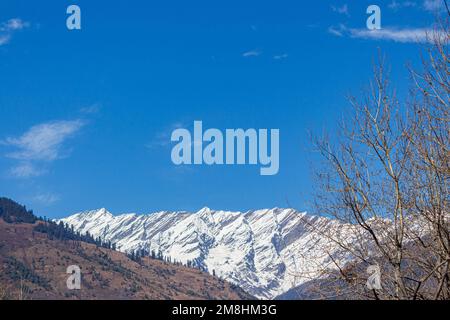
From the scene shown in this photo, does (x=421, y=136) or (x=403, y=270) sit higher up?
(x=421, y=136)

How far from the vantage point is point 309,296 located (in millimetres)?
16406

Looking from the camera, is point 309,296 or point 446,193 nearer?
point 446,193

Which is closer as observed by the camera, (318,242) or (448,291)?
(448,291)
